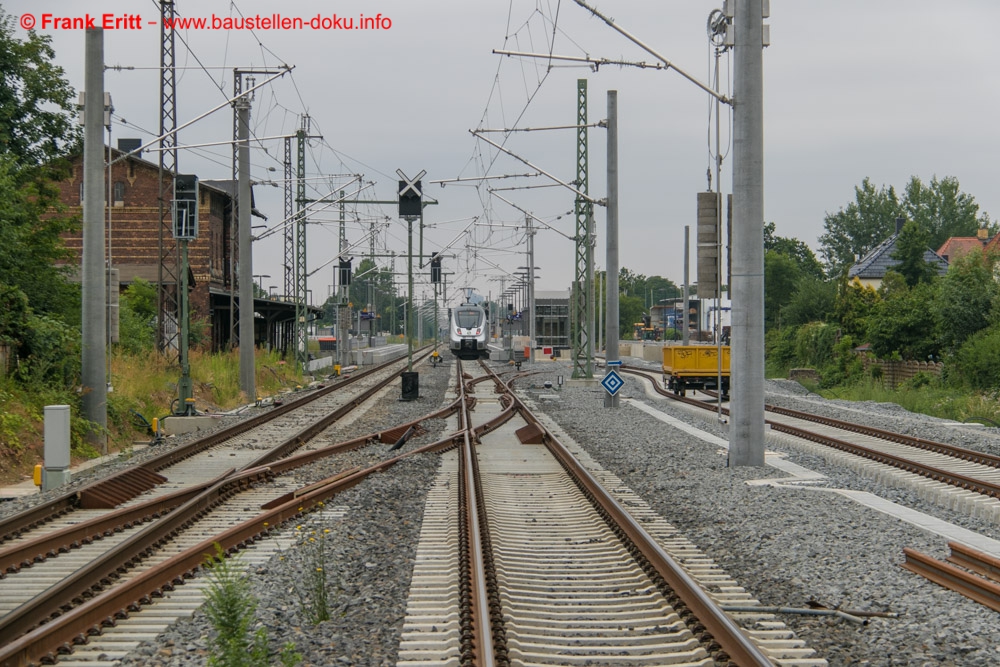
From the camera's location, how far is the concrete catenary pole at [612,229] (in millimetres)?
27938

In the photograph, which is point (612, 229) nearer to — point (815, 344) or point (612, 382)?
point (612, 382)

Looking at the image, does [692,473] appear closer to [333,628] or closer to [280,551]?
[280,551]

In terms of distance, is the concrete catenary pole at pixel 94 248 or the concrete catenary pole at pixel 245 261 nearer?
the concrete catenary pole at pixel 94 248

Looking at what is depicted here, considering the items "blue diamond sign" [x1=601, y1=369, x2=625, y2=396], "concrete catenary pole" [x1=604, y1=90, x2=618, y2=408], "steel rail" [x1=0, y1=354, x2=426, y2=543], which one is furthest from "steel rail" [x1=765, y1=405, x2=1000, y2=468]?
"steel rail" [x1=0, y1=354, x2=426, y2=543]

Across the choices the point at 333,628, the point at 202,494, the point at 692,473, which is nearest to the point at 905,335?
the point at 692,473

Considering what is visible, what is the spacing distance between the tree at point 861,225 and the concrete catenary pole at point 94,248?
109m

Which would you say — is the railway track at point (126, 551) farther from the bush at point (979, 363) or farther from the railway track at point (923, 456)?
the bush at point (979, 363)

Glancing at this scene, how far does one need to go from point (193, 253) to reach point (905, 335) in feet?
106

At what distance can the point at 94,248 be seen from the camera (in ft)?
59.5

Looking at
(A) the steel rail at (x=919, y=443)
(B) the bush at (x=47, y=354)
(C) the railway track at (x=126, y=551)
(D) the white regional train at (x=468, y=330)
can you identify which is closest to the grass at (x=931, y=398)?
(A) the steel rail at (x=919, y=443)

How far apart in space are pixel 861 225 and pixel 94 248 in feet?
372

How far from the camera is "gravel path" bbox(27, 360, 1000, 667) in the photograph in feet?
21.3

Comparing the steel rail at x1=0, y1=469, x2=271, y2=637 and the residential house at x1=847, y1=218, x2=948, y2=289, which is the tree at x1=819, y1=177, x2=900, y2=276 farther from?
the steel rail at x1=0, y1=469, x2=271, y2=637

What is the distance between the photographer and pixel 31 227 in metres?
21.8
